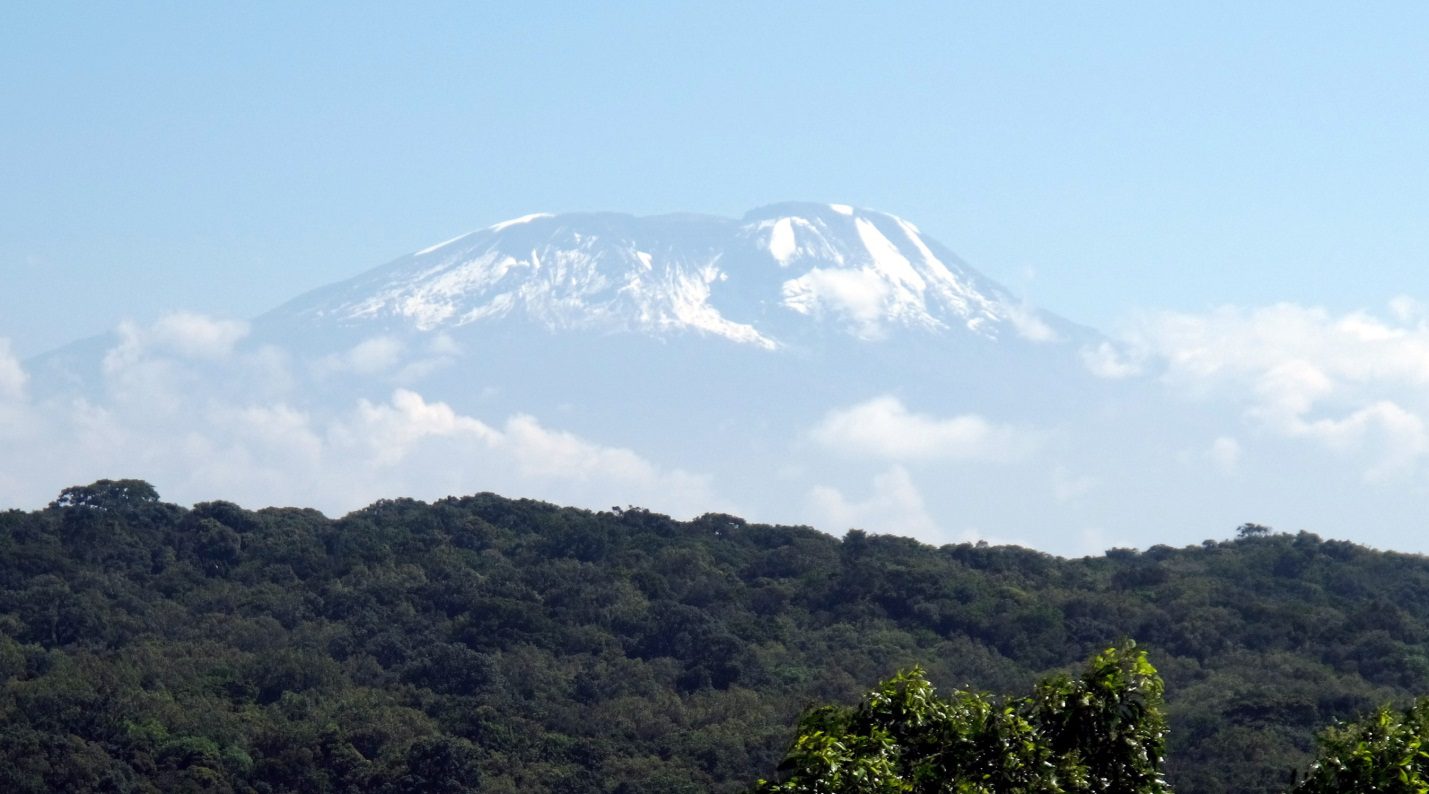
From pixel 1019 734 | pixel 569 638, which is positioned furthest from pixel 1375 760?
pixel 569 638

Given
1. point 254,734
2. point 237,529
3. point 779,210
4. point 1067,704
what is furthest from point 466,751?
point 779,210

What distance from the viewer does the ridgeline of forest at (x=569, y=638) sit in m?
42.3

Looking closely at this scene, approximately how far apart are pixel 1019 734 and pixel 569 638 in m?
45.4

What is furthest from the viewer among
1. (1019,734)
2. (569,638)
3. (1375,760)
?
(569,638)

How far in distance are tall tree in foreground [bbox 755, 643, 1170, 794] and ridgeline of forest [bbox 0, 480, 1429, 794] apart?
25.1 metres

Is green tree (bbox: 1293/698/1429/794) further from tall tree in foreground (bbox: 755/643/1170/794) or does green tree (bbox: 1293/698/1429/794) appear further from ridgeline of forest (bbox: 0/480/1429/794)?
ridgeline of forest (bbox: 0/480/1429/794)

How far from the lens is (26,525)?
61844mm

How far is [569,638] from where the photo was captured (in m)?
54.8

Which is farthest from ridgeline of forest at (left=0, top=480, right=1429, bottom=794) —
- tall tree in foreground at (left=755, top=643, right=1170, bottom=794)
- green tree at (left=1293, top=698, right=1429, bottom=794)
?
green tree at (left=1293, top=698, right=1429, bottom=794)

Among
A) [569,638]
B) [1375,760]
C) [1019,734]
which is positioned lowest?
[1375,760]

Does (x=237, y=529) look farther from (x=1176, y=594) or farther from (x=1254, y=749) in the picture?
(x=1254, y=749)

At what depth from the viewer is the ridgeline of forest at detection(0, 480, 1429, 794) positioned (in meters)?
42.3

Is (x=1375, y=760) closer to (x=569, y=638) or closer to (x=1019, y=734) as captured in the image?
(x=1019, y=734)

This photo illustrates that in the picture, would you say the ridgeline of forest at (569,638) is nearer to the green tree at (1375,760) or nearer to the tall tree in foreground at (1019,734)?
the tall tree in foreground at (1019,734)
